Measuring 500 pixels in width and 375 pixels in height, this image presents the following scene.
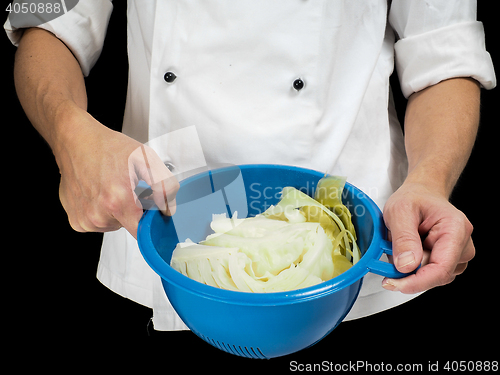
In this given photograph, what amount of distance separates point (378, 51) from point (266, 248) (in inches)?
22.9

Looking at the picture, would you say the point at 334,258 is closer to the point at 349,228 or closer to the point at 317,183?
the point at 349,228

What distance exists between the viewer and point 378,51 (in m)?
1.17

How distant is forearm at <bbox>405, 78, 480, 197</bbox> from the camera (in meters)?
1.08

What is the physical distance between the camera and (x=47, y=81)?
1.15 metres

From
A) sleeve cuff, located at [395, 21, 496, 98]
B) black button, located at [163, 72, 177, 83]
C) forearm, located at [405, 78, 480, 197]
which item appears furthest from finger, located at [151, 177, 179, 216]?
sleeve cuff, located at [395, 21, 496, 98]

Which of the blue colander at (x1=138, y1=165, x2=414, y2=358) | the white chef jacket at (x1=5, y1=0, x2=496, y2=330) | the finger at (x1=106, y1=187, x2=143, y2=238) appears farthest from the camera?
the white chef jacket at (x1=5, y1=0, x2=496, y2=330)

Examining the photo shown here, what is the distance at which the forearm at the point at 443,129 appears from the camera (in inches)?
42.7

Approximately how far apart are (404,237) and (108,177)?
59 centimetres

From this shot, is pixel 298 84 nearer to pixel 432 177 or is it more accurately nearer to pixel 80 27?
pixel 432 177

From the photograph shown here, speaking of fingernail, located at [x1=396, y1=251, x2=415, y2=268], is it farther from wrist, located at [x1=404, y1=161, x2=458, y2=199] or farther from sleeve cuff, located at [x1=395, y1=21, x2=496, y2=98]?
sleeve cuff, located at [x1=395, y1=21, x2=496, y2=98]

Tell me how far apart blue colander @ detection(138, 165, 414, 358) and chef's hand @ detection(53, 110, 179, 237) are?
0.05 meters

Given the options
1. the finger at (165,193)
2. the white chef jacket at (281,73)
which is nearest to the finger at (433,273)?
the white chef jacket at (281,73)

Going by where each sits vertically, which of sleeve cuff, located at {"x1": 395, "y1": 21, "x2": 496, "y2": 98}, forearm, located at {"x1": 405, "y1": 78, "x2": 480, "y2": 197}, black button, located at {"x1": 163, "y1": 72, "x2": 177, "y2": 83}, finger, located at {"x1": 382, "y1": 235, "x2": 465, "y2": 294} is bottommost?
finger, located at {"x1": 382, "y1": 235, "x2": 465, "y2": 294}

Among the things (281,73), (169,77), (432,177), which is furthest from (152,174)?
(432,177)
